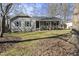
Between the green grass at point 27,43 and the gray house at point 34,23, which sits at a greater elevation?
the gray house at point 34,23

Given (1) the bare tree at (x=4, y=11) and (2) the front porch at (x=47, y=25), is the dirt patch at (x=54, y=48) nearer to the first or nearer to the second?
(2) the front porch at (x=47, y=25)

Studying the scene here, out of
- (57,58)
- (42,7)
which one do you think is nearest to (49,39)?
(57,58)

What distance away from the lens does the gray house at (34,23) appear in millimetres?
1969

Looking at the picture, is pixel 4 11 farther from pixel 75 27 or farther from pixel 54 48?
pixel 75 27

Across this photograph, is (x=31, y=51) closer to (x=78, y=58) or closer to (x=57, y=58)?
(x=57, y=58)

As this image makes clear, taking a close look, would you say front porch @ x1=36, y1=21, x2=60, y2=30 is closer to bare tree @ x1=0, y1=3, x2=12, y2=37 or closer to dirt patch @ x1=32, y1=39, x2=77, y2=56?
dirt patch @ x1=32, y1=39, x2=77, y2=56

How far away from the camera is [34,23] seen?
6.51ft

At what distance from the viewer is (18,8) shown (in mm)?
2002

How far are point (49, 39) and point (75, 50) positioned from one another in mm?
304

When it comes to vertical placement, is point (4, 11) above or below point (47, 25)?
above

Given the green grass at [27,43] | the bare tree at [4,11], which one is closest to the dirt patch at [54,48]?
the green grass at [27,43]

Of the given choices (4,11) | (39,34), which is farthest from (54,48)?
(4,11)

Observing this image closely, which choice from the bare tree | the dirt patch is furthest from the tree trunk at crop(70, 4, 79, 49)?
the bare tree

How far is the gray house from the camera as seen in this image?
197cm
